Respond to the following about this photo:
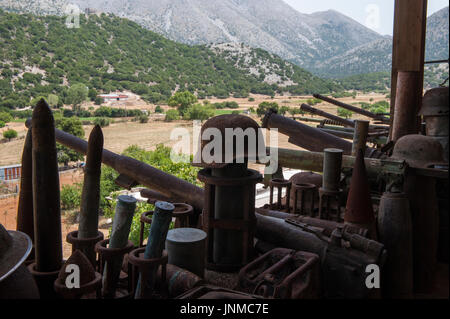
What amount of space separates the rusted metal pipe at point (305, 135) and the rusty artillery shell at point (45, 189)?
3653 millimetres

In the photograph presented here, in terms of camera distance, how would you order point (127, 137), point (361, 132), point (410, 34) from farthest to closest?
point (127, 137)
point (361, 132)
point (410, 34)

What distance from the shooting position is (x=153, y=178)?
4492mm

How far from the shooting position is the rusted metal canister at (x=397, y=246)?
9.98ft

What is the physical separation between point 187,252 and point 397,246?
1.55 meters

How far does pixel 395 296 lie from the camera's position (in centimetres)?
305

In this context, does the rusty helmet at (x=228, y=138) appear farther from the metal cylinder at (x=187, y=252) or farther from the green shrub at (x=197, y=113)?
the green shrub at (x=197, y=113)

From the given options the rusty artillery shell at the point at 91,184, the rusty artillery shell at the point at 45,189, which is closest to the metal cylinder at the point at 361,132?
the rusty artillery shell at the point at 91,184

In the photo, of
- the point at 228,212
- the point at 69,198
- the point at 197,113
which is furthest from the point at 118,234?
the point at 197,113

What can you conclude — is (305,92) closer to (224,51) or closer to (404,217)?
(224,51)

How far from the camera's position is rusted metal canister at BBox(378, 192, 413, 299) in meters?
3.04

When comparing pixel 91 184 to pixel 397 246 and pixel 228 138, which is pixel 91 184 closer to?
pixel 228 138

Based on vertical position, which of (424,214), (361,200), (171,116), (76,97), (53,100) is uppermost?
(76,97)

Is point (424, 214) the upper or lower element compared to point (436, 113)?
lower
